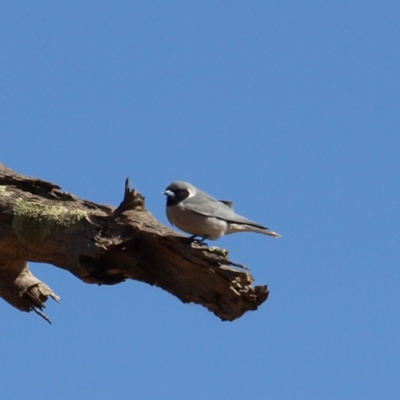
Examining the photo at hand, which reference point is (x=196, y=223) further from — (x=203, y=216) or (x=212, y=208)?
(x=212, y=208)

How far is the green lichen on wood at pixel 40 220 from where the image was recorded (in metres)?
7.67

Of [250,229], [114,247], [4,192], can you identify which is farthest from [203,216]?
[4,192]

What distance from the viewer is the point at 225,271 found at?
7020 millimetres

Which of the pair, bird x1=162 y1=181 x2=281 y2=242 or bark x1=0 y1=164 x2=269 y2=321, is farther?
bird x1=162 y1=181 x2=281 y2=242

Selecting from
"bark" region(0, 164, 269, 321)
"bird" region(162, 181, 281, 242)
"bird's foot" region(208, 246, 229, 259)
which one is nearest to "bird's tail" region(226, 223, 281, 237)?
"bird" region(162, 181, 281, 242)

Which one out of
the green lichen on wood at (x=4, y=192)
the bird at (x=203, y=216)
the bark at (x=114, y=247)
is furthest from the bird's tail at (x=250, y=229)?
the green lichen on wood at (x=4, y=192)

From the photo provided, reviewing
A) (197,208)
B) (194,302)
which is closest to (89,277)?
(194,302)

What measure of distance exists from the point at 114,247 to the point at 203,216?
4.81ft

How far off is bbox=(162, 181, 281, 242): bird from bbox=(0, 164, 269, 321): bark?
1.25 meters

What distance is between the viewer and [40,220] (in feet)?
25.6

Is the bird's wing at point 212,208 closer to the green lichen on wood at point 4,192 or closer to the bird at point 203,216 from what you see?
the bird at point 203,216

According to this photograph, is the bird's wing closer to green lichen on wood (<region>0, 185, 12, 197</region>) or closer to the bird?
the bird

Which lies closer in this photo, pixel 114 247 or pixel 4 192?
pixel 114 247

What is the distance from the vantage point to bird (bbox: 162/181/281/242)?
8727mm
